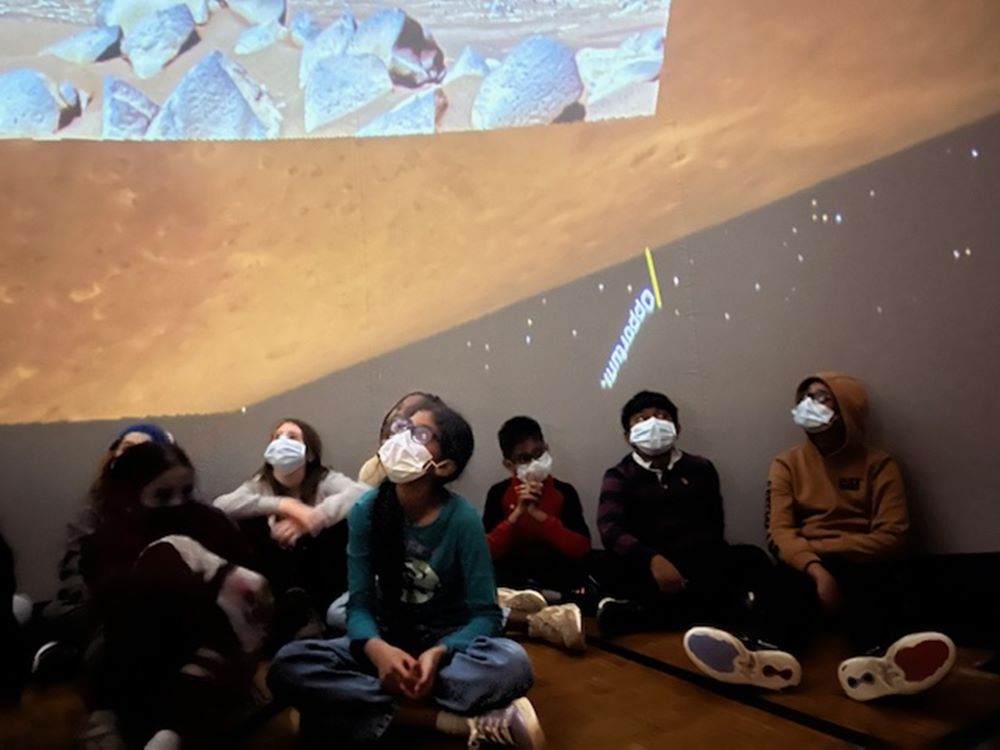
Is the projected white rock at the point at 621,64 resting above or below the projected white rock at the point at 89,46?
below

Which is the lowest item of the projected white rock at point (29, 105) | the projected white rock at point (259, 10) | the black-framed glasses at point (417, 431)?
the black-framed glasses at point (417, 431)

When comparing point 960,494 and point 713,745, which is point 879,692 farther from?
point 960,494

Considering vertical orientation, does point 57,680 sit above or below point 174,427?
below

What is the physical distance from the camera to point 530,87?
2.60 metres

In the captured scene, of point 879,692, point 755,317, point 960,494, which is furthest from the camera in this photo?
point 755,317

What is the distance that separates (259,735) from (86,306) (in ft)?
3.58

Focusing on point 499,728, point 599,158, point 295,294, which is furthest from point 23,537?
point 599,158

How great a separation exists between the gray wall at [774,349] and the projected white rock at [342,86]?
608 millimetres

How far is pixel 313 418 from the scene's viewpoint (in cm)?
227

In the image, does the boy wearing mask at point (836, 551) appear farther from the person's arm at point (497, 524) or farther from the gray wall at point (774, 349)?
the person's arm at point (497, 524)

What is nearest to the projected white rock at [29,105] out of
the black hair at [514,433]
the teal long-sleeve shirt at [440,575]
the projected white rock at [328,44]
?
the projected white rock at [328,44]

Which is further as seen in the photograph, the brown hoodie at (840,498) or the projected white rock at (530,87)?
the projected white rock at (530,87)

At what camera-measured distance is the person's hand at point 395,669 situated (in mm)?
1708

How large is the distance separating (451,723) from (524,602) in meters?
0.64
